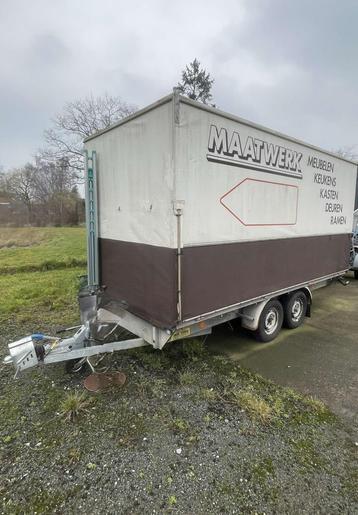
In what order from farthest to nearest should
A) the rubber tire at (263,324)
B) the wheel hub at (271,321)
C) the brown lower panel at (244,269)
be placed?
the wheel hub at (271,321) → the rubber tire at (263,324) → the brown lower panel at (244,269)

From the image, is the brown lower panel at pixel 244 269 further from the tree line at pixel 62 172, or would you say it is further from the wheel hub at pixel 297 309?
the tree line at pixel 62 172

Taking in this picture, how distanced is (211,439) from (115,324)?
1.77m

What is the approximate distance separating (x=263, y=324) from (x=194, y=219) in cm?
230

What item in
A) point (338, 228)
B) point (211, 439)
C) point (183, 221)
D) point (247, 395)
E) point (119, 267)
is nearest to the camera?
point (211, 439)

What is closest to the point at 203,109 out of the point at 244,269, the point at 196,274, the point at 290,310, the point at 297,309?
the point at 196,274

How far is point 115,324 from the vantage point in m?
3.61

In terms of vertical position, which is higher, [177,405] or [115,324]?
[115,324]

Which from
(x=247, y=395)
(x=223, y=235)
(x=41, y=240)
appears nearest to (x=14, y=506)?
(x=247, y=395)

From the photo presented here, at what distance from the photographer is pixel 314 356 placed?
13.2ft

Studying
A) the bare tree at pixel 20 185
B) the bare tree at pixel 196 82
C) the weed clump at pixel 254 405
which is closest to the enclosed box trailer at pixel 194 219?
the weed clump at pixel 254 405

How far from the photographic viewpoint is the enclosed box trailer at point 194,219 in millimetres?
Result: 2744

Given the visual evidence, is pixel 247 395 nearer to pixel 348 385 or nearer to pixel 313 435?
pixel 313 435

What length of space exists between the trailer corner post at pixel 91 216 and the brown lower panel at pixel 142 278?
111 mm

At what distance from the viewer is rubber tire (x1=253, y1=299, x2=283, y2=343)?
4176mm
